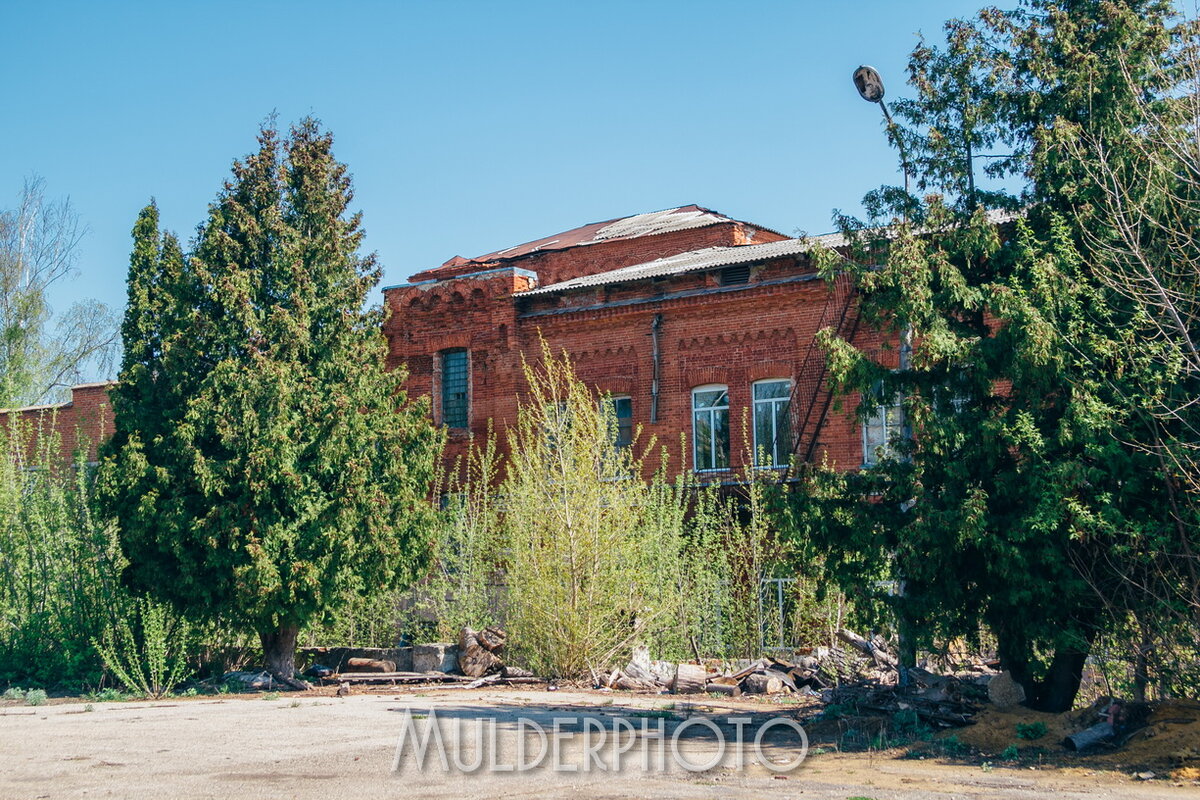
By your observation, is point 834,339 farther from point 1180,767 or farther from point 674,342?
point 674,342

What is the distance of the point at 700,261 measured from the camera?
87.2 ft

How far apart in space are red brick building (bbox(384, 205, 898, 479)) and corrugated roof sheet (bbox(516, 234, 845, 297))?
0.21ft

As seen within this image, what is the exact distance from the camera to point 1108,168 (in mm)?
11422

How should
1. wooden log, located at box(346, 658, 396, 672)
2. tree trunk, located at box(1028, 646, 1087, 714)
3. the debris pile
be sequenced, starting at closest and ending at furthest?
tree trunk, located at box(1028, 646, 1087, 714)
the debris pile
wooden log, located at box(346, 658, 396, 672)

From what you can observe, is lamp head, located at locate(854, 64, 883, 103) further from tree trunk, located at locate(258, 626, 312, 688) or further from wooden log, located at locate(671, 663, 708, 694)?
tree trunk, located at locate(258, 626, 312, 688)

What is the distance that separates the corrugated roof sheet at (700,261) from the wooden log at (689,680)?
30.9 feet

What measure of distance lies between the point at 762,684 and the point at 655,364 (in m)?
9.82

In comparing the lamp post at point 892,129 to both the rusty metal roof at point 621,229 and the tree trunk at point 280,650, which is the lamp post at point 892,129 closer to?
the tree trunk at point 280,650

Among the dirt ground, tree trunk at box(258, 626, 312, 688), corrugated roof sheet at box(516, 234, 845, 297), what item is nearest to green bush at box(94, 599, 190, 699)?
tree trunk at box(258, 626, 312, 688)

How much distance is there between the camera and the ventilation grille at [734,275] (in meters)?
24.8

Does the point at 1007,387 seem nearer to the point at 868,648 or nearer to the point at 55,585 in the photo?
the point at 868,648

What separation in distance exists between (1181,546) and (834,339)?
390 centimetres

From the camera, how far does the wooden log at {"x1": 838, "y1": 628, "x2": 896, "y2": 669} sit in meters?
17.9

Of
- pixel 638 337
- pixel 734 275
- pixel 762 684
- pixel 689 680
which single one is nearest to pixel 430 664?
pixel 689 680
